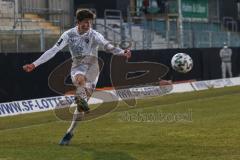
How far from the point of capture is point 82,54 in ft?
37.7

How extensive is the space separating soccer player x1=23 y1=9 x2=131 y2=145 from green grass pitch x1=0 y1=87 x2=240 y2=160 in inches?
29.4

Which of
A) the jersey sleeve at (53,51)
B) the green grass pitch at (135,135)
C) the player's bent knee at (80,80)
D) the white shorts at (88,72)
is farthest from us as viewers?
the white shorts at (88,72)

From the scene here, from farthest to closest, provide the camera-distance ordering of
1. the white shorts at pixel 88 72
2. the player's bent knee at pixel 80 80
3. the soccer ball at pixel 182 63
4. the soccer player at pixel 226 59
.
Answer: the soccer player at pixel 226 59 < the soccer ball at pixel 182 63 < the white shorts at pixel 88 72 < the player's bent knee at pixel 80 80

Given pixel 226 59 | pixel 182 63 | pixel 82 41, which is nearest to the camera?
pixel 82 41

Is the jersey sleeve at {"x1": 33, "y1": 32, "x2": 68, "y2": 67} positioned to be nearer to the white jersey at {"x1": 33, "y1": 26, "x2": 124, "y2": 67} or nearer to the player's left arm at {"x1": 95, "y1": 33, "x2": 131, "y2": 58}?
the white jersey at {"x1": 33, "y1": 26, "x2": 124, "y2": 67}

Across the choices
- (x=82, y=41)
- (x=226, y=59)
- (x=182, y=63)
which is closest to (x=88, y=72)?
(x=82, y=41)

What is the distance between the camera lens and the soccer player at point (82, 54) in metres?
11.3

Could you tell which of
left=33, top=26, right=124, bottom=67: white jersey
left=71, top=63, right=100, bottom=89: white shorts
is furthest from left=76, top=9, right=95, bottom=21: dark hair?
left=71, top=63, right=100, bottom=89: white shorts

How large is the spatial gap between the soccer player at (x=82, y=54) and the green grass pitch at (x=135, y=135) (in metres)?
0.75

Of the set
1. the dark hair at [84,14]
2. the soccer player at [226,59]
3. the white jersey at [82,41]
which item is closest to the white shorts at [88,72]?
the white jersey at [82,41]

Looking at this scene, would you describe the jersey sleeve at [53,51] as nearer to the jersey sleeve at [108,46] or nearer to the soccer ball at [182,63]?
the jersey sleeve at [108,46]

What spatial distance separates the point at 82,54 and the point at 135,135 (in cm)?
235

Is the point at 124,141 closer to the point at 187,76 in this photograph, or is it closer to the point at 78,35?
the point at 78,35

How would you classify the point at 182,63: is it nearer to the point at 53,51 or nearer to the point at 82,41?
the point at 82,41
